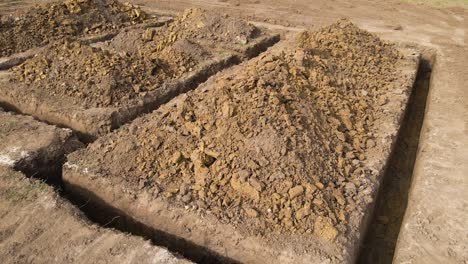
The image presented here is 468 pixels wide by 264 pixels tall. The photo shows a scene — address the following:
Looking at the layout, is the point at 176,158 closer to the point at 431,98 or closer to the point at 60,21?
the point at 431,98

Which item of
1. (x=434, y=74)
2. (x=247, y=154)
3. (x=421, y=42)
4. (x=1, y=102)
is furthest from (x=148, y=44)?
(x=421, y=42)

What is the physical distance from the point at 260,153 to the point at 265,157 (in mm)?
76

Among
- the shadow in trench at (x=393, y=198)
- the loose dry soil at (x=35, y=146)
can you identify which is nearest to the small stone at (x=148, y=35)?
the loose dry soil at (x=35, y=146)

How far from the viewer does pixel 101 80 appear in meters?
6.25

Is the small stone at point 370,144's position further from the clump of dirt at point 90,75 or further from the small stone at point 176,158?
the clump of dirt at point 90,75

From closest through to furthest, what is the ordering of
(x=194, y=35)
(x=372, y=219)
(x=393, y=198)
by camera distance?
1. (x=372, y=219)
2. (x=393, y=198)
3. (x=194, y=35)

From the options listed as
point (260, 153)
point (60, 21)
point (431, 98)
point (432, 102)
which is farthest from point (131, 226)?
point (60, 21)

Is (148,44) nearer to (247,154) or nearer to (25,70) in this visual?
(25,70)

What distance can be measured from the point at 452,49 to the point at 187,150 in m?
7.55

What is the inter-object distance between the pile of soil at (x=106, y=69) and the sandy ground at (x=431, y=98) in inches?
168

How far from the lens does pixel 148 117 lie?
5.60 metres

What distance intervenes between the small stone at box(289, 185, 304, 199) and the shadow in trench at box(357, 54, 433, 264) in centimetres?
A: 108

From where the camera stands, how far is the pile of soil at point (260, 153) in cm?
402

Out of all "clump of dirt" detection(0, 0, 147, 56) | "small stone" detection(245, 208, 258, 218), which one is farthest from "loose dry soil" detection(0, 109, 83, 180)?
"clump of dirt" detection(0, 0, 147, 56)
